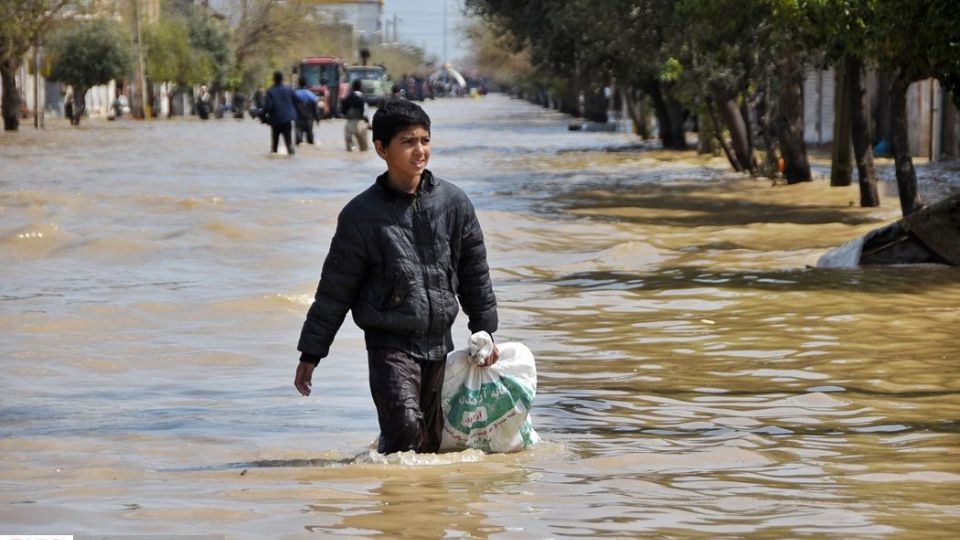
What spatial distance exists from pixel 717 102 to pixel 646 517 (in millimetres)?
24143

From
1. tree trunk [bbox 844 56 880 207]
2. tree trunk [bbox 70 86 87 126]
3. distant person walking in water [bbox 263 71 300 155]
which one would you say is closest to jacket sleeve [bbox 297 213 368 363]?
tree trunk [bbox 844 56 880 207]

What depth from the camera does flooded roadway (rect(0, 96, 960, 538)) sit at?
6559 millimetres

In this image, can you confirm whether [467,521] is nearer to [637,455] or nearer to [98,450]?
[637,455]

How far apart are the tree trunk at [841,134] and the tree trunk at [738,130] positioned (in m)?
3.27

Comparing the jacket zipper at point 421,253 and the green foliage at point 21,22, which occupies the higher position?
the green foliage at point 21,22

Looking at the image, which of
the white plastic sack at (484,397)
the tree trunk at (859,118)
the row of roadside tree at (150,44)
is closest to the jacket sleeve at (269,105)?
the row of roadside tree at (150,44)

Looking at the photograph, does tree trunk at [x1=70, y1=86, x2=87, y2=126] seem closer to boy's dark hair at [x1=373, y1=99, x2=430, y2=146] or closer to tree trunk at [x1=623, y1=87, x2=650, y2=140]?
tree trunk at [x1=623, y1=87, x2=650, y2=140]

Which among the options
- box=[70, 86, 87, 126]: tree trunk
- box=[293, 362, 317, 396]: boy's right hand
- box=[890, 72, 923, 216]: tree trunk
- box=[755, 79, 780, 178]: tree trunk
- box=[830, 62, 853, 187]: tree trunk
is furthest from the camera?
box=[70, 86, 87, 126]: tree trunk

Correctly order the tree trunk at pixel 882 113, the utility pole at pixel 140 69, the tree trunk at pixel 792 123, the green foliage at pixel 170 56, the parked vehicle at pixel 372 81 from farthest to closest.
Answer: the green foliage at pixel 170 56, the parked vehicle at pixel 372 81, the utility pole at pixel 140 69, the tree trunk at pixel 882 113, the tree trunk at pixel 792 123

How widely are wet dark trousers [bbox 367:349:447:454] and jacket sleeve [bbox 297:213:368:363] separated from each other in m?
0.20

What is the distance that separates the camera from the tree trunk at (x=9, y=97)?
5497 centimetres

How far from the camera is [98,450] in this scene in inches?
325

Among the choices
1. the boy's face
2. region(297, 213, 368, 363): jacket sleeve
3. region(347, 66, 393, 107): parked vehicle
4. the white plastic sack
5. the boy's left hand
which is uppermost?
region(347, 66, 393, 107): parked vehicle

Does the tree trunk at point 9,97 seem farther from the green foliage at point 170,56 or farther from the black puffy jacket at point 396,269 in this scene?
the black puffy jacket at point 396,269
